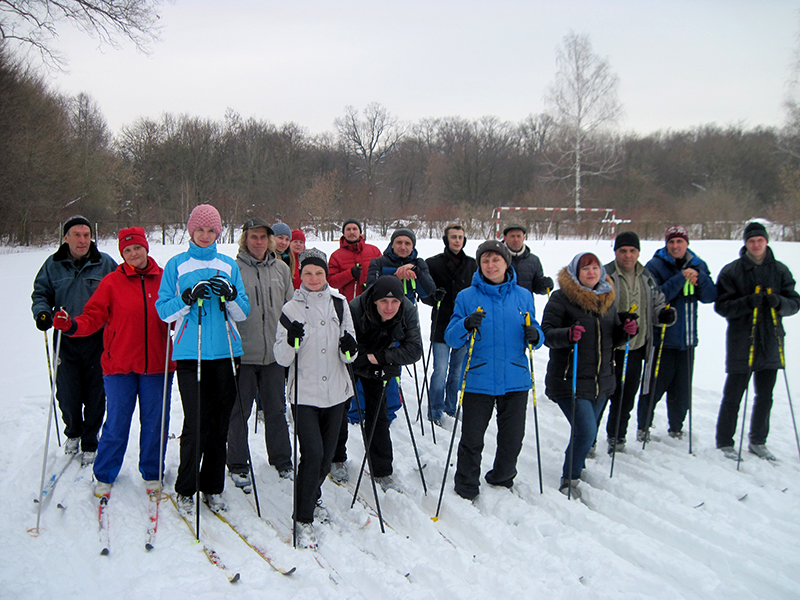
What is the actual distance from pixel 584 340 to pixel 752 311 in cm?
168

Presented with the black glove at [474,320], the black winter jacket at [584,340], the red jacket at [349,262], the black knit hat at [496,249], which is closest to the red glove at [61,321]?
the red jacket at [349,262]

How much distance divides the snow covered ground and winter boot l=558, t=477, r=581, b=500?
0.08 m

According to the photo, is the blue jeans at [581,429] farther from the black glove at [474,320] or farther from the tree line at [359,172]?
the tree line at [359,172]

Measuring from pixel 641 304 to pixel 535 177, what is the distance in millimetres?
36582

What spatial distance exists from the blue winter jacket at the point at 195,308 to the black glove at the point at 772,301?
399cm

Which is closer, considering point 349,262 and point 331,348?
point 331,348

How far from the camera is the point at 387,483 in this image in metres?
3.56

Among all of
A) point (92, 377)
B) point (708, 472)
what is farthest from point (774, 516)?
point (92, 377)

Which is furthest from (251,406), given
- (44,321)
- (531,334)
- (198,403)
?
(531,334)

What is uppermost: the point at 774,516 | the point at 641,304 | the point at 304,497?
the point at 641,304

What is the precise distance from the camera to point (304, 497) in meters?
2.96

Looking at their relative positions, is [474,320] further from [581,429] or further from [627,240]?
[627,240]

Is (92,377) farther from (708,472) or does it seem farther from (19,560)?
(708,472)

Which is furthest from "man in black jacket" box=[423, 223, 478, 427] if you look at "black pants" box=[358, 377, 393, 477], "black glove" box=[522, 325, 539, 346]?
"black glove" box=[522, 325, 539, 346]
